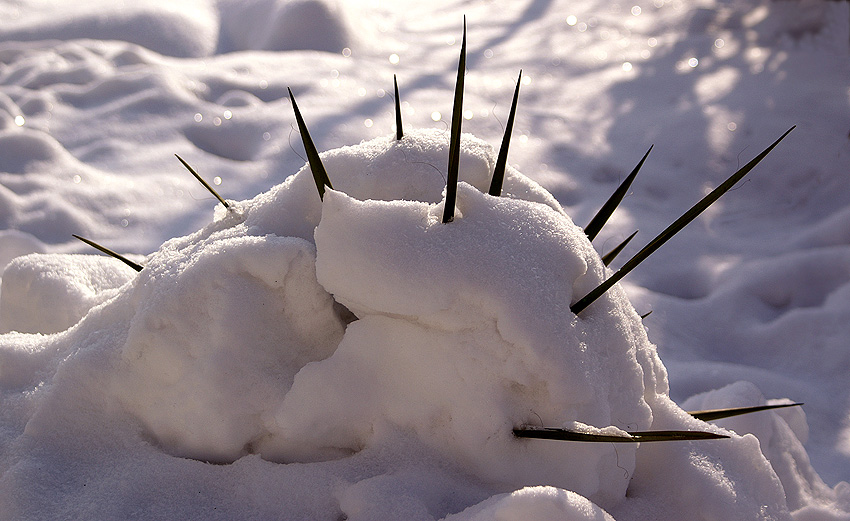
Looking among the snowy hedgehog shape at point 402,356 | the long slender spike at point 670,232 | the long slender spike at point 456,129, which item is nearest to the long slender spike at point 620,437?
the snowy hedgehog shape at point 402,356

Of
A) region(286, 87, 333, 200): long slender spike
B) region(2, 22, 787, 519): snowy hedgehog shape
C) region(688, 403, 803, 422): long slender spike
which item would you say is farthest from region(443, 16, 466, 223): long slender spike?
region(688, 403, 803, 422): long slender spike

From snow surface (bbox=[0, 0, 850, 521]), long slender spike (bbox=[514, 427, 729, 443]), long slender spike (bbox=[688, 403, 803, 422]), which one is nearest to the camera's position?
long slender spike (bbox=[514, 427, 729, 443])

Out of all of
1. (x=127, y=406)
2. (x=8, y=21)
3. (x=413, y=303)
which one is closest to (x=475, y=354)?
(x=413, y=303)

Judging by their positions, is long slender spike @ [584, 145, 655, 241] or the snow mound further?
long slender spike @ [584, 145, 655, 241]

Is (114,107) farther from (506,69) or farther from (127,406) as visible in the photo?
(127,406)

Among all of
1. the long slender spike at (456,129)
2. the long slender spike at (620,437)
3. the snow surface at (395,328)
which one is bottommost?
the snow surface at (395,328)

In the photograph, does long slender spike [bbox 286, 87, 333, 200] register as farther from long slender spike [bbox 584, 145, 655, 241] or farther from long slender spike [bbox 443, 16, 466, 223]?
long slender spike [bbox 584, 145, 655, 241]

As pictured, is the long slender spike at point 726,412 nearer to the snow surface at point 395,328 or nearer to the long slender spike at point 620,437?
the snow surface at point 395,328
